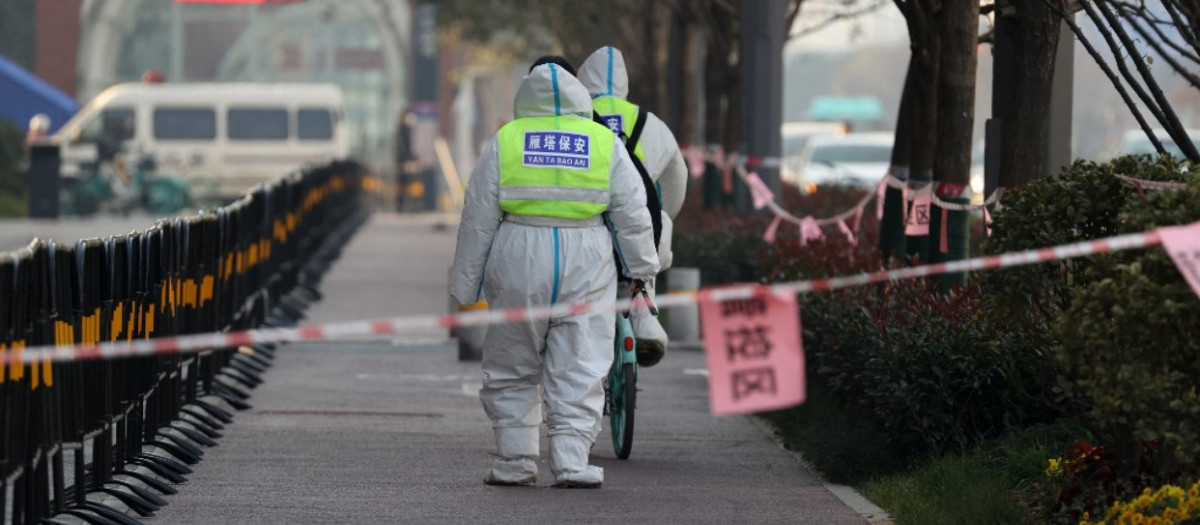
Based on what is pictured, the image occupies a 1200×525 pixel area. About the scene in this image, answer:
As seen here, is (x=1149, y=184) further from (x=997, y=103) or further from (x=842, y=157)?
(x=842, y=157)

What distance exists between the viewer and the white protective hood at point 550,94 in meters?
9.71

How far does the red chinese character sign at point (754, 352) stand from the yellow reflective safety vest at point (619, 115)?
4.32 metres

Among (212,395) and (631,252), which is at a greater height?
(631,252)

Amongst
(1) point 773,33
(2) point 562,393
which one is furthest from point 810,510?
(1) point 773,33

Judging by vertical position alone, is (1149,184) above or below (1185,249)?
above

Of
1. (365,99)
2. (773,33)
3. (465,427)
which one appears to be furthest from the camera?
(365,99)

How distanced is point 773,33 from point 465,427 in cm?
887

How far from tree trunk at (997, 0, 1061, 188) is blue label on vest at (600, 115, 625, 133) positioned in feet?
6.10

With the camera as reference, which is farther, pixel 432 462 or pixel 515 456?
pixel 432 462

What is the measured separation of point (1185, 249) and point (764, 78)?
1394 centimetres

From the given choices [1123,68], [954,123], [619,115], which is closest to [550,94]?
[619,115]

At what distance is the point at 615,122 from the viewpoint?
37.2 ft

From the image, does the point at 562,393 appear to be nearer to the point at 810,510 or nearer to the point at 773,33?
the point at 810,510

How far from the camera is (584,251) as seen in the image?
9609mm
